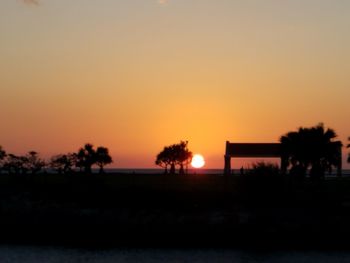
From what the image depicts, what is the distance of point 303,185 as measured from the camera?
65.8 m

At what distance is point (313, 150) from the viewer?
71.2 meters

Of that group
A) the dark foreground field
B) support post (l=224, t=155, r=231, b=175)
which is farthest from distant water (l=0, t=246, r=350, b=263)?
support post (l=224, t=155, r=231, b=175)

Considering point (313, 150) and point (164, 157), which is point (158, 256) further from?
point (164, 157)

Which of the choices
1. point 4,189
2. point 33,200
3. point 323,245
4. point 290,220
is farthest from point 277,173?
point 4,189

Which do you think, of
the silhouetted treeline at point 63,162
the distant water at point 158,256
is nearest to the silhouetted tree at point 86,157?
the silhouetted treeline at point 63,162

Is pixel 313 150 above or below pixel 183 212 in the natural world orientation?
above

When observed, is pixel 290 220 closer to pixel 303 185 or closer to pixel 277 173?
pixel 277 173

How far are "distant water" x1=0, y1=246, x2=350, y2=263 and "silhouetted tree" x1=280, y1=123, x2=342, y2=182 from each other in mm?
26643

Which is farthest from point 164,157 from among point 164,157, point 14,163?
point 14,163

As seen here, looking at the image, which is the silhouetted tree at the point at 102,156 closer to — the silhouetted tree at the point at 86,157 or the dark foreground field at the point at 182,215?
the silhouetted tree at the point at 86,157

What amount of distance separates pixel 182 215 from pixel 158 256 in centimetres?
1129

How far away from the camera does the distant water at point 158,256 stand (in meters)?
42.0

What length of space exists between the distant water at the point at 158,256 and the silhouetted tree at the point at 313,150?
26.6 metres

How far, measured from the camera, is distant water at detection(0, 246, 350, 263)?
4197 cm
